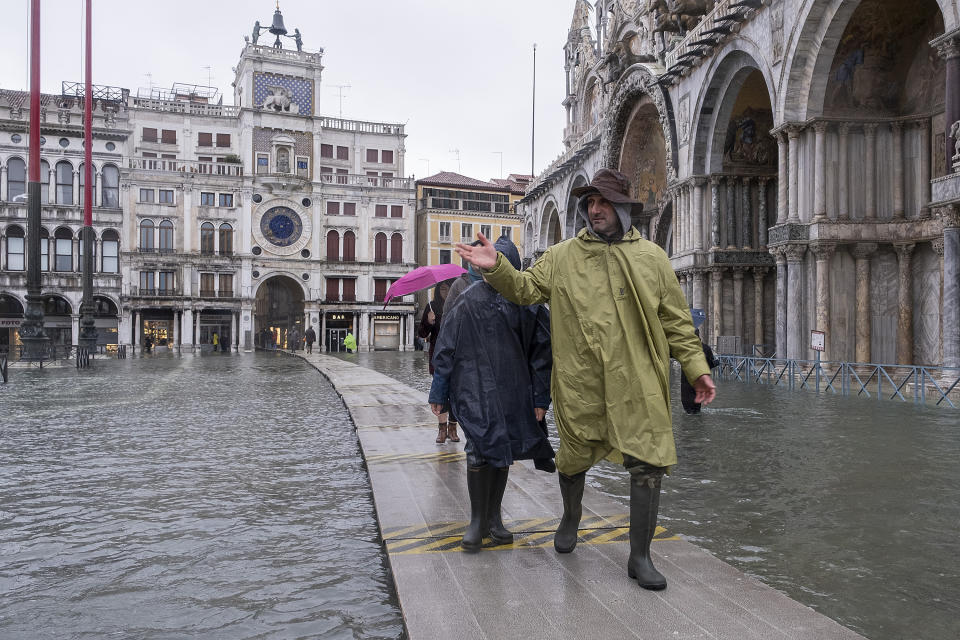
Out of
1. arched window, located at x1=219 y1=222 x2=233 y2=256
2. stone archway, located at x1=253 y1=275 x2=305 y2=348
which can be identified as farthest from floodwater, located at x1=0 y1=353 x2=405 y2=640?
stone archway, located at x1=253 y1=275 x2=305 y2=348

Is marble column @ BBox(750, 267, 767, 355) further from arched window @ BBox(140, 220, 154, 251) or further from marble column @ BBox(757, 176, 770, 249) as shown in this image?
arched window @ BBox(140, 220, 154, 251)

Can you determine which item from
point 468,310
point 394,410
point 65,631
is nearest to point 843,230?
point 394,410

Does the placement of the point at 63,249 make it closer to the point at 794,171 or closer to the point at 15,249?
the point at 15,249

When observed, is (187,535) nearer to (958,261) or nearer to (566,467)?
(566,467)

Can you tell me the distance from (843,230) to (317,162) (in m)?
43.6

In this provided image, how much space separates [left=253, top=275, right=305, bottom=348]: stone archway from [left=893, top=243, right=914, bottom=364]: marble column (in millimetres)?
42543

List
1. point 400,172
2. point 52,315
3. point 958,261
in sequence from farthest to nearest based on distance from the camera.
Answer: point 400,172 → point 52,315 → point 958,261

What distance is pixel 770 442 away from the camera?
8.75 metres

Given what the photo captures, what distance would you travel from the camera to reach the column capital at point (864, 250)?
54.1 feet

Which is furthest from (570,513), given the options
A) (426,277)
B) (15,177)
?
(15,177)

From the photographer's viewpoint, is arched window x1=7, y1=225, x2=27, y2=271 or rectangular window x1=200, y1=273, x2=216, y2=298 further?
rectangular window x1=200, y1=273, x2=216, y2=298

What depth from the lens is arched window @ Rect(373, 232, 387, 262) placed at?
182 ft

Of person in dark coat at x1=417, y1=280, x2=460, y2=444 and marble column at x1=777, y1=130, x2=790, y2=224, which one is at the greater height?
marble column at x1=777, y1=130, x2=790, y2=224

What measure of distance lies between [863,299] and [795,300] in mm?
1359
